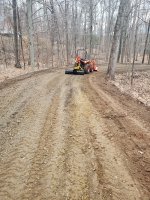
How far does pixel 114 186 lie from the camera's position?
4547 millimetres

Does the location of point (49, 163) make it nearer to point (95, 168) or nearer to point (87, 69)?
point (95, 168)

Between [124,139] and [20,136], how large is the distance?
9.42 ft

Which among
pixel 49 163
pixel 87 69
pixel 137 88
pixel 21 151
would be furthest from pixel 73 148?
pixel 87 69

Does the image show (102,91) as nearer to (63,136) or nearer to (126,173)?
(63,136)

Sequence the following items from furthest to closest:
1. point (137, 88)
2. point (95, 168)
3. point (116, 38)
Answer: point (116, 38) → point (137, 88) → point (95, 168)

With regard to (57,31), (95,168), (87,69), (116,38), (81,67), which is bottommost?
(95,168)

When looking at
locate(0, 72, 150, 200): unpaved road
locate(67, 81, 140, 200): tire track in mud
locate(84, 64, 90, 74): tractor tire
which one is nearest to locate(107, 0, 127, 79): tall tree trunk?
locate(84, 64, 90, 74): tractor tire

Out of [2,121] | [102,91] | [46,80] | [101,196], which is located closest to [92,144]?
[101,196]

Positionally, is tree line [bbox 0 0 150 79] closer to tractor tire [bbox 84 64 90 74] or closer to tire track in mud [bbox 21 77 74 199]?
tractor tire [bbox 84 64 90 74]

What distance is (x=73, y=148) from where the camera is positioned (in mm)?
5871

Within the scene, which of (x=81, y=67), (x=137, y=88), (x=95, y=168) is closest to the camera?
(x=95, y=168)

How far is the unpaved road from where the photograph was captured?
174 inches

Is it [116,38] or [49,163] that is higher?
[116,38]

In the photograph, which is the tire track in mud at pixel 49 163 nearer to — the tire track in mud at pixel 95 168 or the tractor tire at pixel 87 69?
the tire track in mud at pixel 95 168
